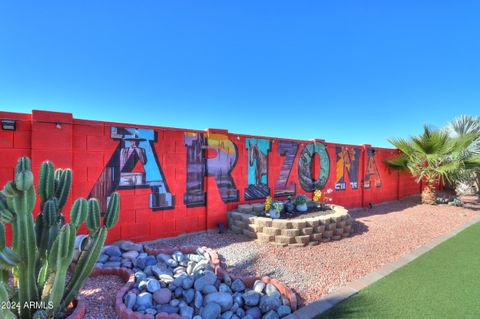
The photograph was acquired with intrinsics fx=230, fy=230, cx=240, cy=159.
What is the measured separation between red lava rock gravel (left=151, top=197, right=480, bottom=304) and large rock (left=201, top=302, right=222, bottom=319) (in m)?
1.10

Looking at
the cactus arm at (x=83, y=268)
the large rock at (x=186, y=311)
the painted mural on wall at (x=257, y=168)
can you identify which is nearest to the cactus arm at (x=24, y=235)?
the cactus arm at (x=83, y=268)

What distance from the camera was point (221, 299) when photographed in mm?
2762

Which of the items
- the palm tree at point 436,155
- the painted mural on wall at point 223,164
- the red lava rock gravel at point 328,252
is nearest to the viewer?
the red lava rock gravel at point 328,252

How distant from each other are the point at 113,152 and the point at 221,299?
336cm

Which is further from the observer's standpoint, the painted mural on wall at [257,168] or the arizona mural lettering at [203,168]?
the painted mural on wall at [257,168]

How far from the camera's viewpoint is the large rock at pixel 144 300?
8.56 feet

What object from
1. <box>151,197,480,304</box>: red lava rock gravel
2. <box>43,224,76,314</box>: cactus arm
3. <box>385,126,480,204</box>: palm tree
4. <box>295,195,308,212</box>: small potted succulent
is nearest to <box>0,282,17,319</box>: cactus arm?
<box>43,224,76,314</box>: cactus arm

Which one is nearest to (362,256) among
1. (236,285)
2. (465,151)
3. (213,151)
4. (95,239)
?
(236,285)

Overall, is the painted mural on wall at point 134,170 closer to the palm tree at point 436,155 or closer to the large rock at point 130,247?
the large rock at point 130,247

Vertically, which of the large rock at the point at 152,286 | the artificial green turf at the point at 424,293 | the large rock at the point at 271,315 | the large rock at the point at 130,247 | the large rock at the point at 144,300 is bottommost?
the large rock at the point at 271,315

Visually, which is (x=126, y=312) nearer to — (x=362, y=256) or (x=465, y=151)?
(x=362, y=256)

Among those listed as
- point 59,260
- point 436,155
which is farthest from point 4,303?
point 436,155

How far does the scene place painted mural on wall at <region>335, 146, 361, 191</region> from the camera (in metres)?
8.65

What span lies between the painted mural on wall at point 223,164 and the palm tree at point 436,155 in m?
8.00
